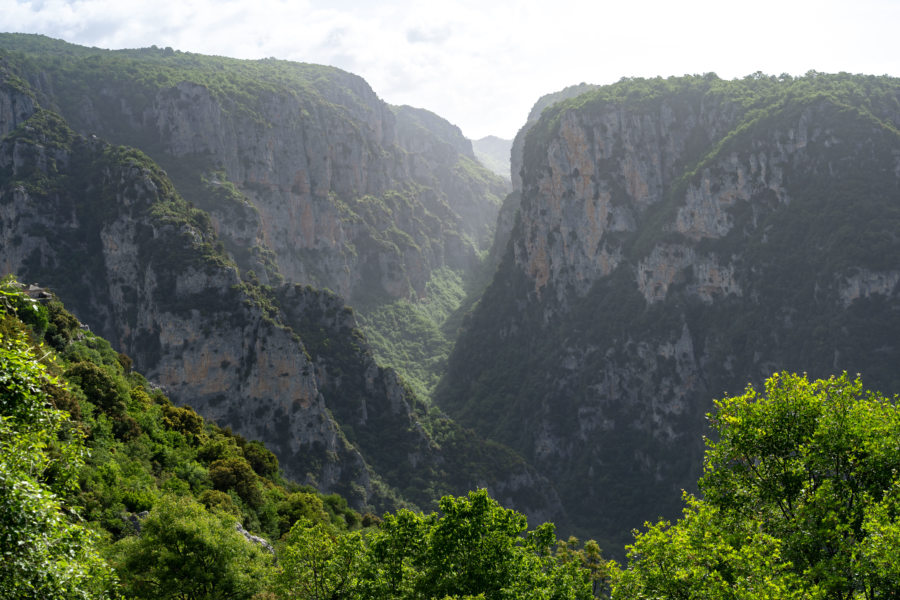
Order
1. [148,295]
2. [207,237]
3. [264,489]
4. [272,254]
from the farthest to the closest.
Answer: [272,254]
[207,237]
[148,295]
[264,489]

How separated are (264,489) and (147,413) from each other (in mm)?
11495

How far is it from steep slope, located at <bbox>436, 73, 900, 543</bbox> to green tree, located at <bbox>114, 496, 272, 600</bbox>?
378 feet

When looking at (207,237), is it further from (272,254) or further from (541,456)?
(541,456)

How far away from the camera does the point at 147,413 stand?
170 ft

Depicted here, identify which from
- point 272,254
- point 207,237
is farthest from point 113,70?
point 207,237

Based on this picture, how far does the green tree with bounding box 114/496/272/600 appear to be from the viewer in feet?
85.3

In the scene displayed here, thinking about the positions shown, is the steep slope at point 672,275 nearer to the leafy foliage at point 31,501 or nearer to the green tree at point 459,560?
the green tree at point 459,560

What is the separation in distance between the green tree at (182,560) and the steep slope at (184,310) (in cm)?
7341

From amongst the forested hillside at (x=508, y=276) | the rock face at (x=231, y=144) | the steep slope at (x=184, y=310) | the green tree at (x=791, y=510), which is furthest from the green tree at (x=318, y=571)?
the rock face at (x=231, y=144)

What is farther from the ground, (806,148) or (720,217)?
(806,148)

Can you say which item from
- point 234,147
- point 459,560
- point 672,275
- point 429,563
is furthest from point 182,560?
point 234,147

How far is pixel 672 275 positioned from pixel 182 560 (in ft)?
467

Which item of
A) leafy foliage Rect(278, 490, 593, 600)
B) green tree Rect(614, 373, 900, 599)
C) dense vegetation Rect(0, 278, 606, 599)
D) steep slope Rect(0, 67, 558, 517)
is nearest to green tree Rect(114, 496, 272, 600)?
dense vegetation Rect(0, 278, 606, 599)

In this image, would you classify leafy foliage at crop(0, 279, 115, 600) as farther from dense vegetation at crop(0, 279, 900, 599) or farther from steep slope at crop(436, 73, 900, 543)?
steep slope at crop(436, 73, 900, 543)
